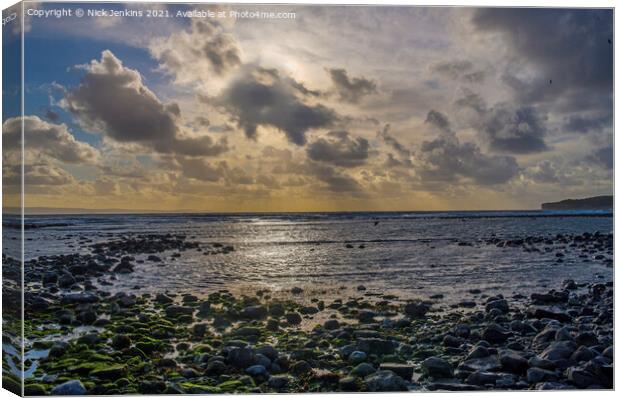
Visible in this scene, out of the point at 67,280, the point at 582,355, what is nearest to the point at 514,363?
the point at 582,355

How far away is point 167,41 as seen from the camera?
862 cm

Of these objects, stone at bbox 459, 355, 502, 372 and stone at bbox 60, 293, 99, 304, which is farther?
stone at bbox 60, 293, 99, 304

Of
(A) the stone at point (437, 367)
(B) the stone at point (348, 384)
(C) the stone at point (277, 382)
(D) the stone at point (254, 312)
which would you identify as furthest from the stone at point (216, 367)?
(A) the stone at point (437, 367)

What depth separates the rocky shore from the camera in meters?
8.27

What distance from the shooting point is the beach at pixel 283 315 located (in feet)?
27.3

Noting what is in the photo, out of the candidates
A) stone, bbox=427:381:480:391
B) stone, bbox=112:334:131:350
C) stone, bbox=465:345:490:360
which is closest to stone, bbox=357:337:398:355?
stone, bbox=427:381:480:391

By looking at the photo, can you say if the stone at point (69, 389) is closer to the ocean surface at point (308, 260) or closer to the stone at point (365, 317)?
the ocean surface at point (308, 260)

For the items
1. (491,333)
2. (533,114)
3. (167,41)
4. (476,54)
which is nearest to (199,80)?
(167,41)

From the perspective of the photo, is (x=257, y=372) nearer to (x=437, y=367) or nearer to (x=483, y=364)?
(x=437, y=367)

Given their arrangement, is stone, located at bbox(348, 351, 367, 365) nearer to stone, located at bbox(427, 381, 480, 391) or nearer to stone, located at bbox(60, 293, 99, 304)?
stone, located at bbox(427, 381, 480, 391)

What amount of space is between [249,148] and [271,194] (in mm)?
761

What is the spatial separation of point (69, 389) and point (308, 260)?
3.83 m

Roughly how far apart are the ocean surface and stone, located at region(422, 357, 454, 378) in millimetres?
1248

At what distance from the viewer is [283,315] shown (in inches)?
355
